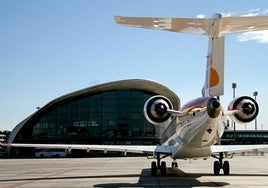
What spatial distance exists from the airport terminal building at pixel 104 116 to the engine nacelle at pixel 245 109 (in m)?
66.8

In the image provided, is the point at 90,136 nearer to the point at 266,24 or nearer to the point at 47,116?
the point at 47,116

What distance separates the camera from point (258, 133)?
101m

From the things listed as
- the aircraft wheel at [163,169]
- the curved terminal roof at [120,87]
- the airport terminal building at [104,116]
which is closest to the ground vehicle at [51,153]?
the airport terminal building at [104,116]

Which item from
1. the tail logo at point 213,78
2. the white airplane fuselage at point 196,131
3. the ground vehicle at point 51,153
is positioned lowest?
the ground vehicle at point 51,153

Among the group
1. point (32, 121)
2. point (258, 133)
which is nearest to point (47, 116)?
point (32, 121)

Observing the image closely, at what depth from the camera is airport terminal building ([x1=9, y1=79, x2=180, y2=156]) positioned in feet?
291

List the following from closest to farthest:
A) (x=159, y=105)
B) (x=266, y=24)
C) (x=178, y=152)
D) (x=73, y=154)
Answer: (x=266, y=24), (x=159, y=105), (x=178, y=152), (x=73, y=154)

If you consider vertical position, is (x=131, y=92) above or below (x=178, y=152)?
above

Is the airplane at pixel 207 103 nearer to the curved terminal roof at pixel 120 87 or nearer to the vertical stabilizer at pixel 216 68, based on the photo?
the vertical stabilizer at pixel 216 68

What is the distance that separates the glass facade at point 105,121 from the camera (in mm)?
88688

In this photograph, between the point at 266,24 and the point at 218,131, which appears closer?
the point at 266,24

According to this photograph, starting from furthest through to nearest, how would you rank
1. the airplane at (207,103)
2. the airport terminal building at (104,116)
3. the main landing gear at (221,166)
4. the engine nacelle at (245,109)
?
the airport terminal building at (104,116)
the main landing gear at (221,166)
the engine nacelle at (245,109)
the airplane at (207,103)

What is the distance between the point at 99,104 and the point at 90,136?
692 centimetres

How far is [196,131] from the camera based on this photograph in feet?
67.1
